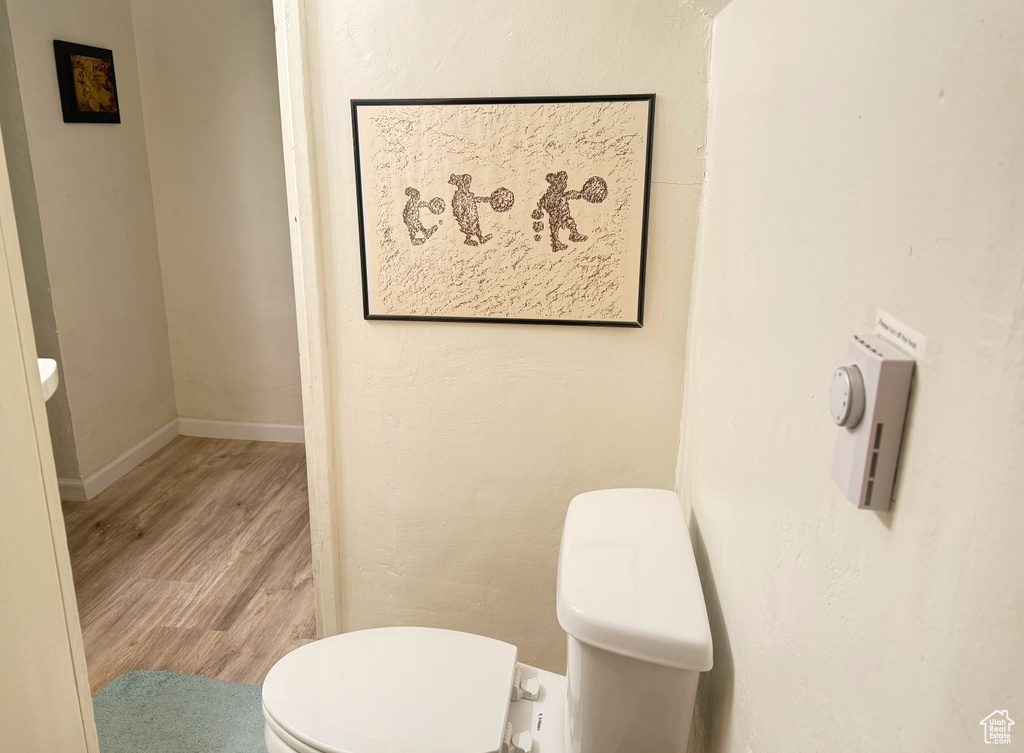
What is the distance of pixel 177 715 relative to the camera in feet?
6.20

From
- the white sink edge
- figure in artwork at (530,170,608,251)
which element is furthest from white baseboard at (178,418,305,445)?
figure in artwork at (530,170,608,251)

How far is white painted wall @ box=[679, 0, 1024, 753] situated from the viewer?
0.41m

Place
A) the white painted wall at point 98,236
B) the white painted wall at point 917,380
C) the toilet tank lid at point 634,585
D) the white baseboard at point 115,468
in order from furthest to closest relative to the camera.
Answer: the white baseboard at point 115,468, the white painted wall at point 98,236, the toilet tank lid at point 634,585, the white painted wall at point 917,380

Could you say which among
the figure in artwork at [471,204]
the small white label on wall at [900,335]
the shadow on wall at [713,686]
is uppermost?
→ the figure in artwork at [471,204]

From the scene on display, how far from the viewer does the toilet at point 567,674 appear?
1.09m

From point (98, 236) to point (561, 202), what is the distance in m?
2.18

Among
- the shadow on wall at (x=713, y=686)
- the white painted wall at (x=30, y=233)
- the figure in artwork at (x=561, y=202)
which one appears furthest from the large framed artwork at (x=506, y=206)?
the white painted wall at (x=30, y=233)

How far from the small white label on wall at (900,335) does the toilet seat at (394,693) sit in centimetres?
97

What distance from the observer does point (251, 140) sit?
3.08 metres

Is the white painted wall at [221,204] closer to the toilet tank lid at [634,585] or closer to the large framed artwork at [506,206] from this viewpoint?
the large framed artwork at [506,206]

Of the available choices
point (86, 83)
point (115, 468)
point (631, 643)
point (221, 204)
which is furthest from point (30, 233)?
point (631, 643)

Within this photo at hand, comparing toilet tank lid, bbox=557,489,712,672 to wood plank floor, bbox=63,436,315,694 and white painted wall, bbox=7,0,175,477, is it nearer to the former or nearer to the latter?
wood plank floor, bbox=63,436,315,694

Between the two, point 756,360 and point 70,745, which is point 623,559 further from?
point 70,745

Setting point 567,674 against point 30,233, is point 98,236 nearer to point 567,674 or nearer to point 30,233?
point 30,233
